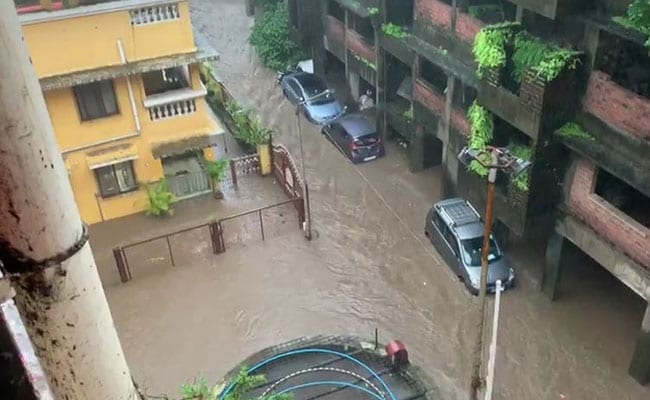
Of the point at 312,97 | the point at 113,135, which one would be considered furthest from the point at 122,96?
the point at 312,97

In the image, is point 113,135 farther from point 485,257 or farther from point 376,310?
point 485,257

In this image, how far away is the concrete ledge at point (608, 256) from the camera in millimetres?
13250

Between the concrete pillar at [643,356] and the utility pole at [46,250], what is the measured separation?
13.1 meters

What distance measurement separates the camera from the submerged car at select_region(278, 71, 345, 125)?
25.4 meters

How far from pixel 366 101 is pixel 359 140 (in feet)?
11.7

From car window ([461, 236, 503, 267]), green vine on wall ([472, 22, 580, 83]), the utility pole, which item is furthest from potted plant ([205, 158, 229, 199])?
the utility pole

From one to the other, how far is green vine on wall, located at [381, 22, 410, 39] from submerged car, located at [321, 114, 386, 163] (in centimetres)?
334

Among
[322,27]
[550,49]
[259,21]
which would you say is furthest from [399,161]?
[259,21]

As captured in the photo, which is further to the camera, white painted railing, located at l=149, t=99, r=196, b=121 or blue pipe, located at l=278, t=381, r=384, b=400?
white painted railing, located at l=149, t=99, r=196, b=121

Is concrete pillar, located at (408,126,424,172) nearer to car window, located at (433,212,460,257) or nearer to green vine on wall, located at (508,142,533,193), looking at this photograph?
car window, located at (433,212,460,257)

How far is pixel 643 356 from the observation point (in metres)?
13.9

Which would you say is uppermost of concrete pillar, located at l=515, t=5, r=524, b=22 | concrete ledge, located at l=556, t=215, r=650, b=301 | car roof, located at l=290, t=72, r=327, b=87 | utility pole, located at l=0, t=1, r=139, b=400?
utility pole, located at l=0, t=1, r=139, b=400

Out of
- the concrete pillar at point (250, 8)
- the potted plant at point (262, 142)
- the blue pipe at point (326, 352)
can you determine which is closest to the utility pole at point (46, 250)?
the blue pipe at point (326, 352)

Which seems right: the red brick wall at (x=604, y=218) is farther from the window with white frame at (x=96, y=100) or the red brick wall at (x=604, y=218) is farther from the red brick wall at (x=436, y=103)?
the window with white frame at (x=96, y=100)
